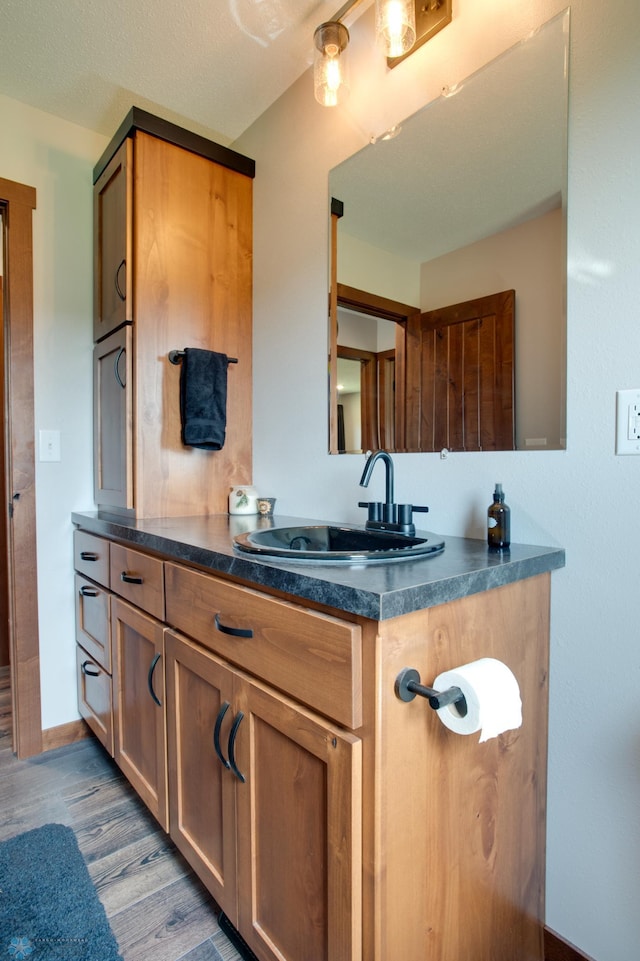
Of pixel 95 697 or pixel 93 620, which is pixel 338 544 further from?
pixel 95 697

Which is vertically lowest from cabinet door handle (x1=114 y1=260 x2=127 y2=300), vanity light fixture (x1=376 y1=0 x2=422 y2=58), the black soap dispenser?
the black soap dispenser

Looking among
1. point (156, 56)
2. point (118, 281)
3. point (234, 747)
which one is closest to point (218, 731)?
point (234, 747)

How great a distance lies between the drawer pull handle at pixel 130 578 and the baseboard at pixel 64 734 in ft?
2.94

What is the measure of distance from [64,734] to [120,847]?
0.69m

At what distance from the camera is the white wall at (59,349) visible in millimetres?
1871

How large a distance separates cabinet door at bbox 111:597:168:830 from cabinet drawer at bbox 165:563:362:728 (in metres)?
0.23

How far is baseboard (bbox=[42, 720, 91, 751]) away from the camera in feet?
6.19

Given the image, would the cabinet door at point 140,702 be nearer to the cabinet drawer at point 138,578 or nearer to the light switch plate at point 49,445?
→ the cabinet drawer at point 138,578

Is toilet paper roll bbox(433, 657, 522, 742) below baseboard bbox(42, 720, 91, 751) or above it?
above

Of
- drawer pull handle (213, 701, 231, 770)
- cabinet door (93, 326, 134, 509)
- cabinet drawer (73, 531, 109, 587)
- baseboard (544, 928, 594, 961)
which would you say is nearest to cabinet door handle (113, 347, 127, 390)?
cabinet door (93, 326, 134, 509)

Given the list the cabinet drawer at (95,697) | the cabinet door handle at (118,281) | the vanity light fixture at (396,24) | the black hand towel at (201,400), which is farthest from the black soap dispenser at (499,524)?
the cabinet door handle at (118,281)

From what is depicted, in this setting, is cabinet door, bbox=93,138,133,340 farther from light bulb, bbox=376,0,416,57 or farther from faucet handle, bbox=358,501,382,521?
faucet handle, bbox=358,501,382,521

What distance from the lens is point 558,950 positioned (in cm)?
104

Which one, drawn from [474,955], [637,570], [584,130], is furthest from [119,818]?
[584,130]
